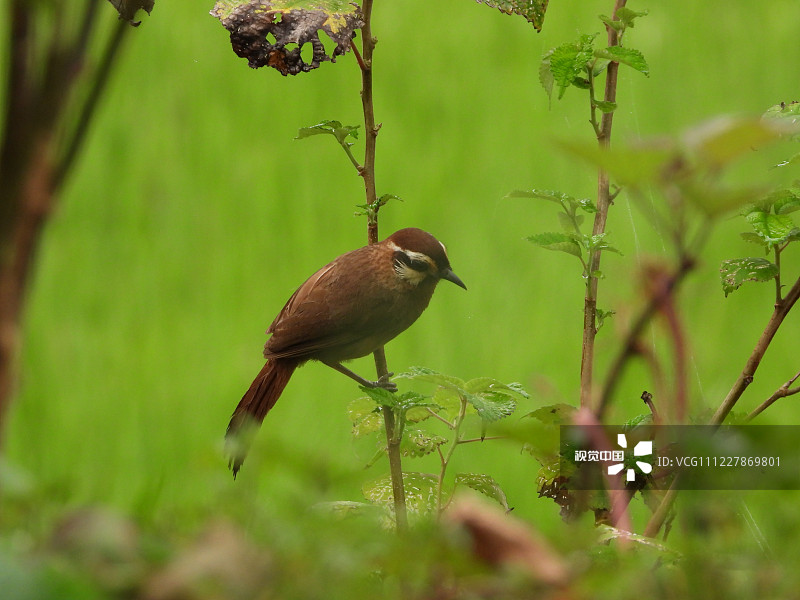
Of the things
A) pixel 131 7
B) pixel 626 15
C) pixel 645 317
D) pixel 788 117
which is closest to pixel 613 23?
pixel 626 15

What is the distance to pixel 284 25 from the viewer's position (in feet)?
2.92

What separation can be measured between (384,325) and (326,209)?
161 centimetres

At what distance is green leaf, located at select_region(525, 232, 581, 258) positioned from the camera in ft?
3.22

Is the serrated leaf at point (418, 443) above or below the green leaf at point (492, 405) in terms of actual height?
below

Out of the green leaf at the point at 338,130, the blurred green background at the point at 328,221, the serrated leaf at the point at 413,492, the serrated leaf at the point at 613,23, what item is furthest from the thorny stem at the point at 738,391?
the blurred green background at the point at 328,221

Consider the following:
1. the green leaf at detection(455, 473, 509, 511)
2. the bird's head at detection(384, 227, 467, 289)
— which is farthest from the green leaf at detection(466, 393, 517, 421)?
the bird's head at detection(384, 227, 467, 289)

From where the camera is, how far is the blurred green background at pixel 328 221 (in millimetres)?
2477

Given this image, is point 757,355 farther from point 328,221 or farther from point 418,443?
point 328,221

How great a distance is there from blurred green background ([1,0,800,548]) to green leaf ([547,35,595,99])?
46.6 inches

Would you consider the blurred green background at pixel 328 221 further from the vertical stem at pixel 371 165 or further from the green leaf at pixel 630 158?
the green leaf at pixel 630 158

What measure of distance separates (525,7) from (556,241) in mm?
246

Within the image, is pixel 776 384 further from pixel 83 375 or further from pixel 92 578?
pixel 92 578

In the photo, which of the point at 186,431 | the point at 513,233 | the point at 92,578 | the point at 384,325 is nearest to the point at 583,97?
the point at 513,233

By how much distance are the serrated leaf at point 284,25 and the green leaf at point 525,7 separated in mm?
151
